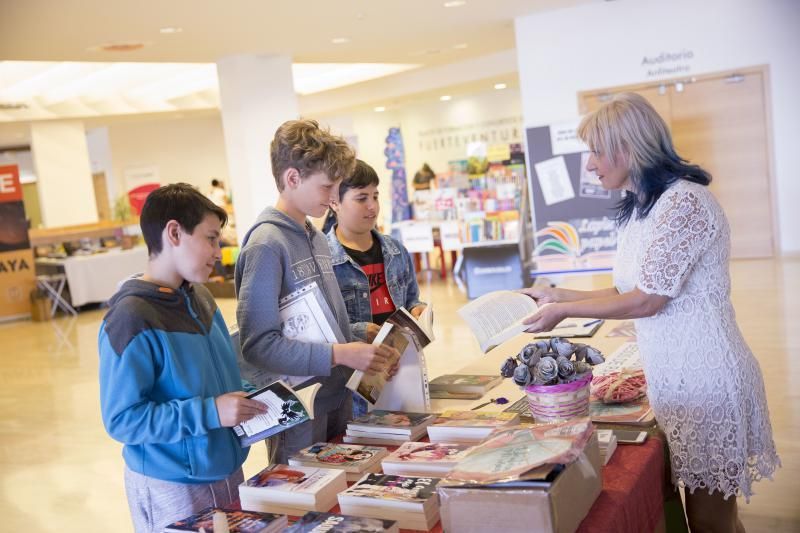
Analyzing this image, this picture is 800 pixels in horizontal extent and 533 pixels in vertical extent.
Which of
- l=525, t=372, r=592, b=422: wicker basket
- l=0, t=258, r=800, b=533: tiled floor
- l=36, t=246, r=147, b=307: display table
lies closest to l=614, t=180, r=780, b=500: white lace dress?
l=525, t=372, r=592, b=422: wicker basket

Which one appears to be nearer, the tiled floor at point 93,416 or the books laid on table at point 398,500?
the books laid on table at point 398,500

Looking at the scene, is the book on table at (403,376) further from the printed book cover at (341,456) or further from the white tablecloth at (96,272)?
the white tablecloth at (96,272)

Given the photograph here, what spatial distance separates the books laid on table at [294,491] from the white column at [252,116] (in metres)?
8.48

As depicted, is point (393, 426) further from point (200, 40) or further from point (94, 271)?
point (94, 271)

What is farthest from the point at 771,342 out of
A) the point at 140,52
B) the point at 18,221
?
the point at 18,221

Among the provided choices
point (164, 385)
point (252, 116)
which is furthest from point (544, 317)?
point (252, 116)

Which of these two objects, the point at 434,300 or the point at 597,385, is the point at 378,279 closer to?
the point at 597,385

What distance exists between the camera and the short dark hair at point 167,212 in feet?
Result: 6.19

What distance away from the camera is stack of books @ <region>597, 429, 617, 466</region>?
5.86 ft

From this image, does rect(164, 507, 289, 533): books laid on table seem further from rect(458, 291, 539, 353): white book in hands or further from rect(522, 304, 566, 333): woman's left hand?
rect(522, 304, 566, 333): woman's left hand

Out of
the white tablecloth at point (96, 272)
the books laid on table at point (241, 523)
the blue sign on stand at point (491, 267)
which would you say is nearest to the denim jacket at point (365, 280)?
the books laid on table at point (241, 523)

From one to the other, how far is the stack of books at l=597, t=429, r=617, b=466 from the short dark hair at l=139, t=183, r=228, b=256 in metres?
1.07

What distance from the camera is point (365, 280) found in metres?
2.84

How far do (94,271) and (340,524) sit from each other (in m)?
11.9
